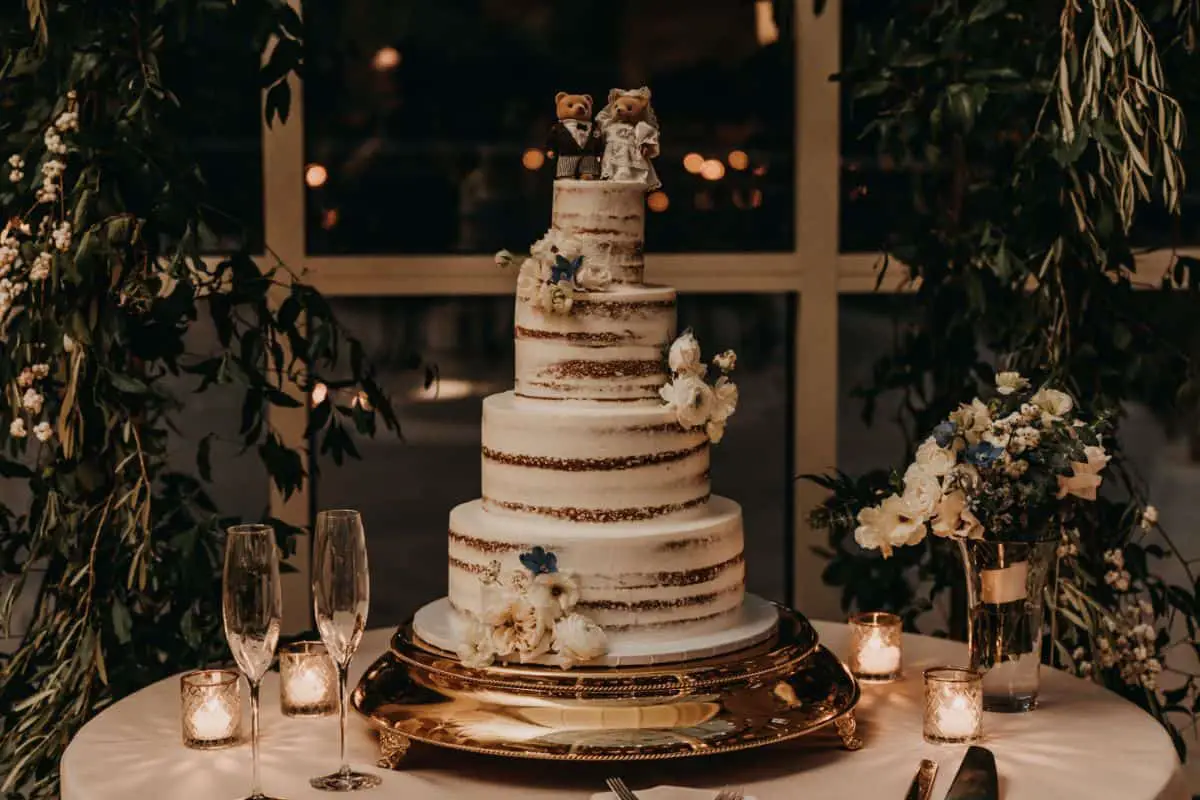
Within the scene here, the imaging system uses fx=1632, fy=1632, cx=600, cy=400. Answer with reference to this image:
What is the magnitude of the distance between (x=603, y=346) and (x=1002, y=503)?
0.60 meters

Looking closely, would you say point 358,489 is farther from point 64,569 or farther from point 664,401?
point 664,401

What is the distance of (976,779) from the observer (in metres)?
1.98

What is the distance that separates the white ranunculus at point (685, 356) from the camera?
7.34 feet

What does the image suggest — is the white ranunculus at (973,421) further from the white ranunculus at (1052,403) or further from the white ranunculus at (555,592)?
the white ranunculus at (555,592)

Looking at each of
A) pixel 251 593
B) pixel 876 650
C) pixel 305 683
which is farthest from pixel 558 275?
pixel 876 650

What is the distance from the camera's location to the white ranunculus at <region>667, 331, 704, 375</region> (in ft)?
7.34

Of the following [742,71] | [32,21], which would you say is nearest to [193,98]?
[32,21]

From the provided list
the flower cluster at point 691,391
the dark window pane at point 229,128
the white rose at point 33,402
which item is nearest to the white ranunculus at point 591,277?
the flower cluster at point 691,391

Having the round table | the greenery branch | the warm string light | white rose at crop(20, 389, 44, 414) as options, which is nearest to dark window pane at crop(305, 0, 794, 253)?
the warm string light

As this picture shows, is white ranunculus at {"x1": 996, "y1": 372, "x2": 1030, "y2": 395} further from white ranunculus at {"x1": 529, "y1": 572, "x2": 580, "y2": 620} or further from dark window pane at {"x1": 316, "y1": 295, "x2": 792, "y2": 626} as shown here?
dark window pane at {"x1": 316, "y1": 295, "x2": 792, "y2": 626}

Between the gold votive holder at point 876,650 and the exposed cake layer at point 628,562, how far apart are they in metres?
0.35

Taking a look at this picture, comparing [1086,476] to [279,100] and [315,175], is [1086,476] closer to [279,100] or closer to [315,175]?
[279,100]

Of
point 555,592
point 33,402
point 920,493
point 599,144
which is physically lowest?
Answer: point 555,592

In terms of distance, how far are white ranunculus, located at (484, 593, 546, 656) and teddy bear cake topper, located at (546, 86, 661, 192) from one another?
0.62 meters
